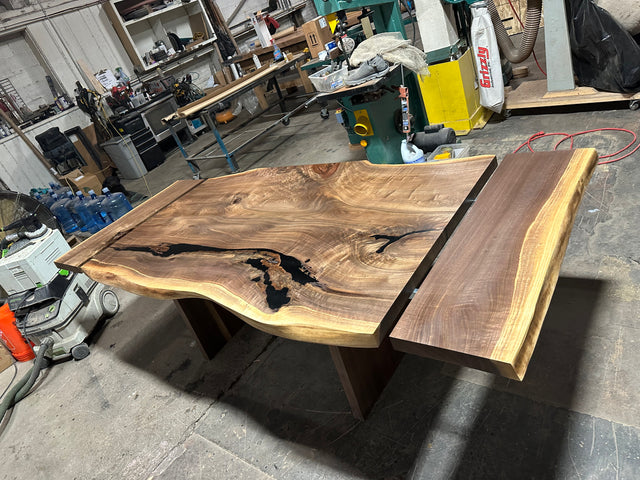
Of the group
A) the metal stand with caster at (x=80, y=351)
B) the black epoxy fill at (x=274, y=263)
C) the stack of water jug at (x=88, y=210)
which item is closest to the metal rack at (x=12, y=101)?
the stack of water jug at (x=88, y=210)

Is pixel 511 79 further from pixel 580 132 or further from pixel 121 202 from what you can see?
pixel 121 202

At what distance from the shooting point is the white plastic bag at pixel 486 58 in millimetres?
2744

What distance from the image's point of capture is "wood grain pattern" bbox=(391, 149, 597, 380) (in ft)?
2.45

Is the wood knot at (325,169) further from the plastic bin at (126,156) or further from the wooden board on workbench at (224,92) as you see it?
the plastic bin at (126,156)

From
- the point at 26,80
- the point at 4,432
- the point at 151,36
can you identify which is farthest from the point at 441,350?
the point at 151,36

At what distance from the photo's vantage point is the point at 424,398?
1.47 metres

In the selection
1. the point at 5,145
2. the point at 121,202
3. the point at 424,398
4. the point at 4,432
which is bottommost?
the point at 424,398

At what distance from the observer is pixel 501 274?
0.87m

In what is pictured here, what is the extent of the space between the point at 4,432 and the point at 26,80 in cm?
462

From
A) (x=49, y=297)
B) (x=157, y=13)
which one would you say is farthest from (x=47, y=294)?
(x=157, y=13)

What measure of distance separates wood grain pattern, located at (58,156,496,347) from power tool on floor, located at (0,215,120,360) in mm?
582

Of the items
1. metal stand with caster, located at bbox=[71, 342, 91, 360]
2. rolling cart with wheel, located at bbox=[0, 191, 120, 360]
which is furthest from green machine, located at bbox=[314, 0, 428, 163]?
metal stand with caster, located at bbox=[71, 342, 91, 360]

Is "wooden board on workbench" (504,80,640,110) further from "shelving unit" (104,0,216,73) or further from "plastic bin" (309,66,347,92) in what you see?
"shelving unit" (104,0,216,73)

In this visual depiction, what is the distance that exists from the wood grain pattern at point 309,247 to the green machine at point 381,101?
3.49 ft
